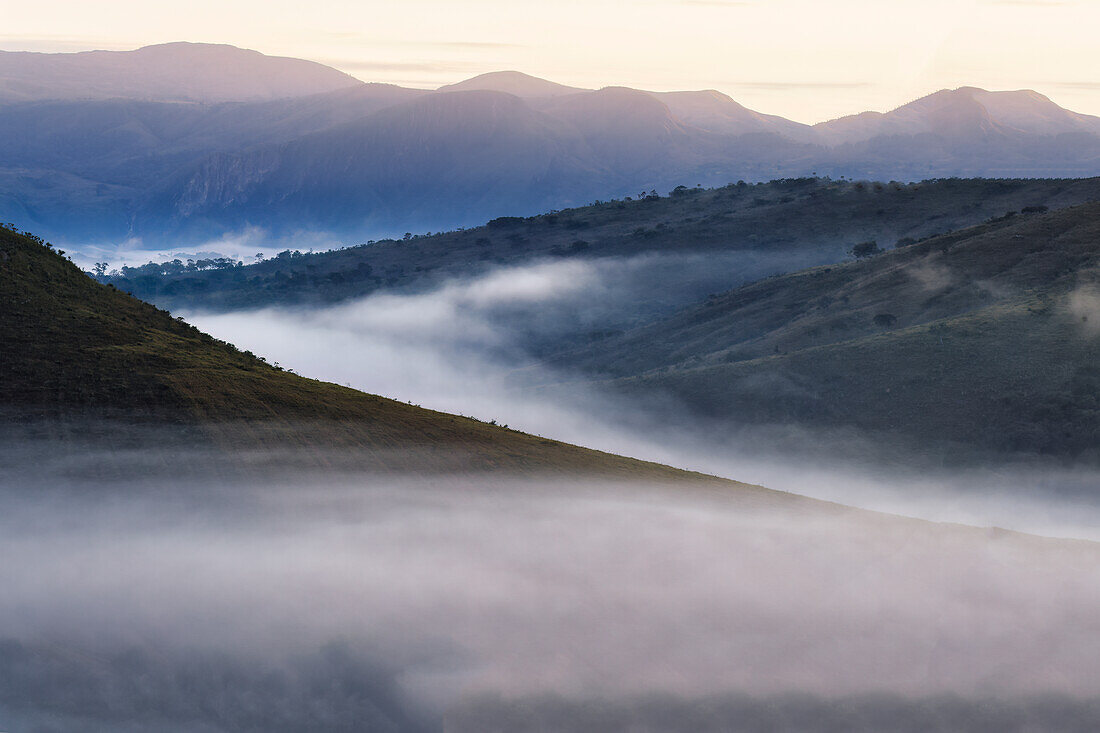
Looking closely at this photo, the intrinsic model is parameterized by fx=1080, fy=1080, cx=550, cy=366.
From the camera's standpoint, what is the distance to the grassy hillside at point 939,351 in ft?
Answer: 289

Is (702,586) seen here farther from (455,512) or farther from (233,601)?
(233,601)

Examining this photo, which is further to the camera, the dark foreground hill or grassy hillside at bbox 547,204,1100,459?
→ grassy hillside at bbox 547,204,1100,459

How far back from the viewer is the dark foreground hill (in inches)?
1131

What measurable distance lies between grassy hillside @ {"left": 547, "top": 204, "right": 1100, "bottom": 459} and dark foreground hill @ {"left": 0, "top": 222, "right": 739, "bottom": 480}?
61958mm

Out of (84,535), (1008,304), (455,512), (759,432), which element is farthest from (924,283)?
(84,535)

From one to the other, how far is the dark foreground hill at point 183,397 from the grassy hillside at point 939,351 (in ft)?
203

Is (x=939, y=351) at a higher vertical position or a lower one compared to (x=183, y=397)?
higher

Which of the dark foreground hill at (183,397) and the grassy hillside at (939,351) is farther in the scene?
the grassy hillside at (939,351)

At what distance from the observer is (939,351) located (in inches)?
3826

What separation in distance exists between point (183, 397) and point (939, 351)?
80946mm

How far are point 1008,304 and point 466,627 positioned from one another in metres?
94.2

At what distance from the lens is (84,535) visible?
2211 centimetres

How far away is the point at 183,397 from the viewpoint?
98.8 ft

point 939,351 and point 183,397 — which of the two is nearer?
point 183,397
